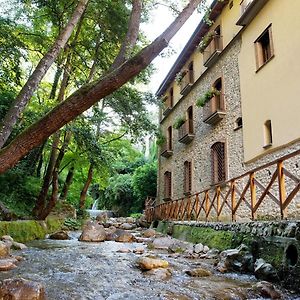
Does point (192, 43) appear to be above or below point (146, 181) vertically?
above

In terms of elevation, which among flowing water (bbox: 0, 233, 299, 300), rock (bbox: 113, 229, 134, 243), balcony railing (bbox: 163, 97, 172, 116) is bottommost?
flowing water (bbox: 0, 233, 299, 300)

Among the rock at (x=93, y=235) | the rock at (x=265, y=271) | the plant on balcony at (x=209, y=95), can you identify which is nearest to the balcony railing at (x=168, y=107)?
the plant on balcony at (x=209, y=95)

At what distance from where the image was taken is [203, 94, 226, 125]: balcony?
39.8 feet

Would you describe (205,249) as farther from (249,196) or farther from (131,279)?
(249,196)

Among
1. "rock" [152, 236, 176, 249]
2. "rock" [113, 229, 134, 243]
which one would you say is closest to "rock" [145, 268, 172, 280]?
"rock" [152, 236, 176, 249]

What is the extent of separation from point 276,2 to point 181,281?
8.95m

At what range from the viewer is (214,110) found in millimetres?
12688

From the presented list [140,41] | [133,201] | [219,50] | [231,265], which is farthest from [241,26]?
[133,201]

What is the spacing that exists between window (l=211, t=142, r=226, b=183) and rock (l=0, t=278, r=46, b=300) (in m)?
9.90

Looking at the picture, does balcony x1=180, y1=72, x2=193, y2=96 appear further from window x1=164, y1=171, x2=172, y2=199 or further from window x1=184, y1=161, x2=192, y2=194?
window x1=164, y1=171, x2=172, y2=199

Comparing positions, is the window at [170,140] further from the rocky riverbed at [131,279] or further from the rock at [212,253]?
the rocky riverbed at [131,279]

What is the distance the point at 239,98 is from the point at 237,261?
7.46 meters

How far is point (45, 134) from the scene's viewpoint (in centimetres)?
299

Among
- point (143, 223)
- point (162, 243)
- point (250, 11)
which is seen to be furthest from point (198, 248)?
point (143, 223)
